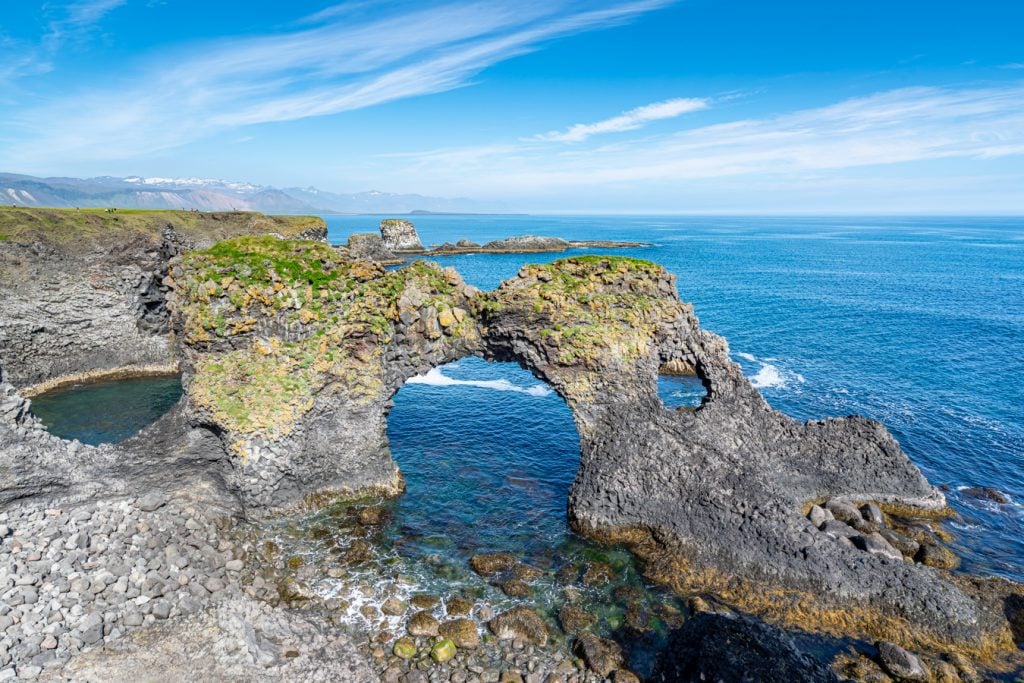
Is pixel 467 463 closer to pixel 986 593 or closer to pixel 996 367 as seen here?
pixel 986 593

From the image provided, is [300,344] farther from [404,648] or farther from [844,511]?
[844,511]

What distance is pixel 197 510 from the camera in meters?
26.1

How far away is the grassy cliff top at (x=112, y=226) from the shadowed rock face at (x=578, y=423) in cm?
3979

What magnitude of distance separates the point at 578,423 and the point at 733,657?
15.2 metres

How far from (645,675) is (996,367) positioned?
6227cm

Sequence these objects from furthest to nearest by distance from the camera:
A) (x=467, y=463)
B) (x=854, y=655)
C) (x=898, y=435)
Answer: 1. (x=898, y=435)
2. (x=467, y=463)
3. (x=854, y=655)

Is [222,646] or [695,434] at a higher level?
[695,434]

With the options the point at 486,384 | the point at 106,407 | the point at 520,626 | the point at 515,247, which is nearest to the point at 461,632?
the point at 520,626

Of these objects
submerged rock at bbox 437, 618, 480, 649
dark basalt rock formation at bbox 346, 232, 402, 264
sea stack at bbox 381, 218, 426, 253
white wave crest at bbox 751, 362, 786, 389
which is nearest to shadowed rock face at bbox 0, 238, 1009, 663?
submerged rock at bbox 437, 618, 480, 649

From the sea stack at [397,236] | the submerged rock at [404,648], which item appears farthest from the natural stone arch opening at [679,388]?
the sea stack at [397,236]

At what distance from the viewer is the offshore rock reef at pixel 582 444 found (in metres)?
23.7

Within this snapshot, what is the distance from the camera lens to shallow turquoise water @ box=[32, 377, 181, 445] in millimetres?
38906

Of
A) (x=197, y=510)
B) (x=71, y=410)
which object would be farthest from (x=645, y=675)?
(x=71, y=410)

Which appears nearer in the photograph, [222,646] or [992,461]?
[222,646]
